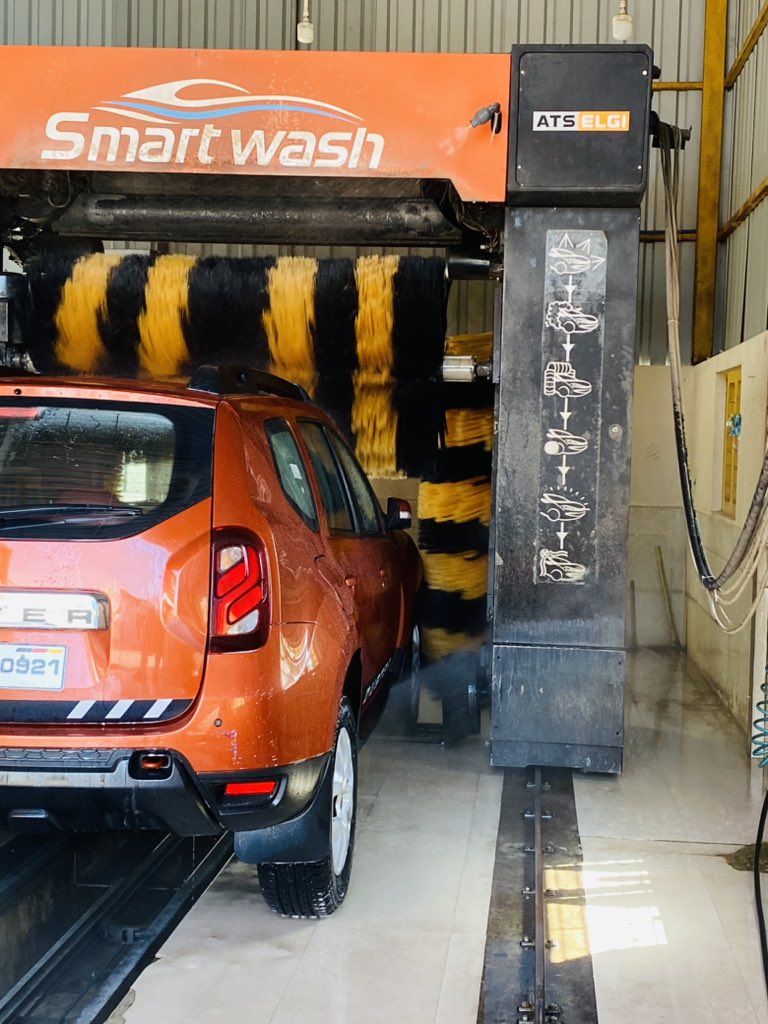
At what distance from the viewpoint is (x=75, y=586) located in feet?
9.96

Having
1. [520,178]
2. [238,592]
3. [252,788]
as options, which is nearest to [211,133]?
[520,178]

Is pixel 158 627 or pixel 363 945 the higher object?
pixel 158 627

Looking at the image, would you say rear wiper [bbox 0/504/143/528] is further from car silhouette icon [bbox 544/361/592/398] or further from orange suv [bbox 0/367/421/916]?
car silhouette icon [bbox 544/361/592/398]

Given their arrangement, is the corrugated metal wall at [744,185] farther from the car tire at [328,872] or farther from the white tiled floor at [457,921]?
the car tire at [328,872]

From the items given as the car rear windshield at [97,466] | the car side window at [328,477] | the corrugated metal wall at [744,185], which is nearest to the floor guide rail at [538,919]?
the car side window at [328,477]

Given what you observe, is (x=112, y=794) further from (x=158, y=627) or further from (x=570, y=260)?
(x=570, y=260)

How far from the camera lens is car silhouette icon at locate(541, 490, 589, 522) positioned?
5.25 m

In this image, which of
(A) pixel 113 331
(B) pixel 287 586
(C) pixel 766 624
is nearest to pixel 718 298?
(C) pixel 766 624

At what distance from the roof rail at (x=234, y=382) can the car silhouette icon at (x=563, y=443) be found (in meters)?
1.27

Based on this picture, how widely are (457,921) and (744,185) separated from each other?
6859 mm

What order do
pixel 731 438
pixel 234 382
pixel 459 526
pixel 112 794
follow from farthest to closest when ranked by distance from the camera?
pixel 731 438
pixel 459 526
pixel 234 382
pixel 112 794

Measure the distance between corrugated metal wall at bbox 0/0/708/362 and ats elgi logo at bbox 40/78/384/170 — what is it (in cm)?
501

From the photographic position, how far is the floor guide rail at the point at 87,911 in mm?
3197

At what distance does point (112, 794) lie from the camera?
2988mm
